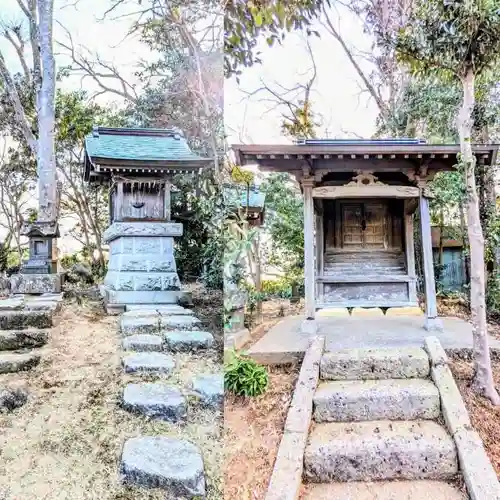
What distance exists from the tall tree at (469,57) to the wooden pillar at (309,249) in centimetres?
70

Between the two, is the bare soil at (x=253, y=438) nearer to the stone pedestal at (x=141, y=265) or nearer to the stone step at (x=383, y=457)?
the stone step at (x=383, y=457)

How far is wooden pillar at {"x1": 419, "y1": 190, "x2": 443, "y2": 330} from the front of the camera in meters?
1.70

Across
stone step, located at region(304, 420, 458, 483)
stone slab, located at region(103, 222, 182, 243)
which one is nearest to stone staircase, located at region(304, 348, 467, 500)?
stone step, located at region(304, 420, 458, 483)

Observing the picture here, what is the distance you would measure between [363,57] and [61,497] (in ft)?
6.25

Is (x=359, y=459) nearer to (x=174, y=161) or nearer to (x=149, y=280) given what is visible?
(x=149, y=280)

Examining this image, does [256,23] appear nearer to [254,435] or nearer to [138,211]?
[138,211]

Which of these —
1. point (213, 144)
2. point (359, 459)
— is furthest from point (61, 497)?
point (213, 144)

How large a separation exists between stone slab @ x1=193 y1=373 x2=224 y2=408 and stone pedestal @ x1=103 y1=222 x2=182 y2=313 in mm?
254

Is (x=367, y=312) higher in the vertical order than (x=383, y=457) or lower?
higher

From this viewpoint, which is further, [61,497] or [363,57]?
[363,57]

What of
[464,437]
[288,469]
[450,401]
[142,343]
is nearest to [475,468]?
[464,437]

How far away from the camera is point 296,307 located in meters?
1.99

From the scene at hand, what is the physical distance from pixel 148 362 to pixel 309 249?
111 centimetres

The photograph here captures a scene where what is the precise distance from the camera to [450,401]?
4.34ft
